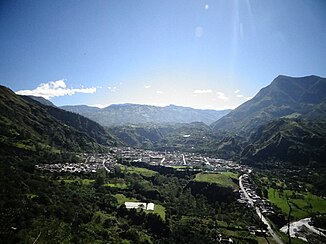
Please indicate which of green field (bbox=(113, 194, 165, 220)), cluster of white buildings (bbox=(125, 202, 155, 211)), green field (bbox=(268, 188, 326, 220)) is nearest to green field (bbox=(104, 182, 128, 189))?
green field (bbox=(113, 194, 165, 220))

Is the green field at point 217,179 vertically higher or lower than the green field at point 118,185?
lower

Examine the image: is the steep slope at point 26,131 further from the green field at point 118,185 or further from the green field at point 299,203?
the green field at point 299,203

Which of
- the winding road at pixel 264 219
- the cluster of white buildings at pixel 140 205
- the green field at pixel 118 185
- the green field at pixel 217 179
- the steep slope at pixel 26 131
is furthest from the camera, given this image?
the steep slope at pixel 26 131

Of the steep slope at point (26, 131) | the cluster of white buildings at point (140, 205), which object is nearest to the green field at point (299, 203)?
the cluster of white buildings at point (140, 205)

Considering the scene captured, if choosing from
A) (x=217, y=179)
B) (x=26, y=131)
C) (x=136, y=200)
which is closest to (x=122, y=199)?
(x=136, y=200)

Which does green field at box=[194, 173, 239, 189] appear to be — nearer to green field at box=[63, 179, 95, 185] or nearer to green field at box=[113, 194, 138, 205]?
green field at box=[113, 194, 138, 205]

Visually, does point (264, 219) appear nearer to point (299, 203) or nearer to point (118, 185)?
point (299, 203)
